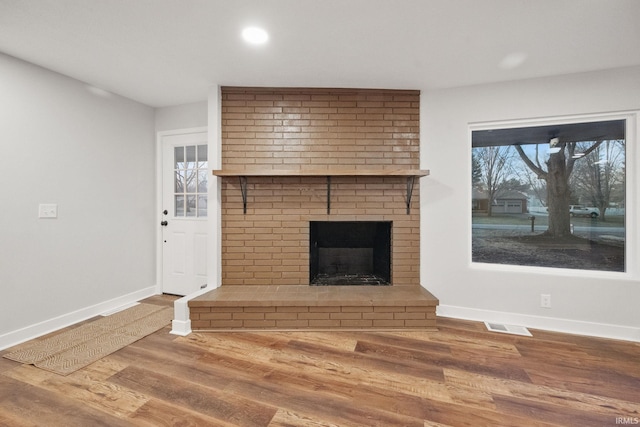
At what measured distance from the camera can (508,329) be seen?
2.56 meters

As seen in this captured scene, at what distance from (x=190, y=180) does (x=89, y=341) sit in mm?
1899

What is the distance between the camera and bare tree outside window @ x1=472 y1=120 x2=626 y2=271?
251 cm

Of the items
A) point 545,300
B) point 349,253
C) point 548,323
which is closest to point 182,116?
point 349,253

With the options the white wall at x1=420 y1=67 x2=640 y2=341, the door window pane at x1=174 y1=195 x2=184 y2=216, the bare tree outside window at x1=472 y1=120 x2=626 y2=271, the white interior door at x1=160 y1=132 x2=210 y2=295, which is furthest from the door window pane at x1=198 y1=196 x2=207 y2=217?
the bare tree outside window at x1=472 y1=120 x2=626 y2=271

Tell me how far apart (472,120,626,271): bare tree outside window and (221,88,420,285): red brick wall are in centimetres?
73

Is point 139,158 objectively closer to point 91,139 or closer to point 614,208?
point 91,139

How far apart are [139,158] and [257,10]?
2.49 m

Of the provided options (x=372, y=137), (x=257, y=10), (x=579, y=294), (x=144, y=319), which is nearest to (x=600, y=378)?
(x=579, y=294)

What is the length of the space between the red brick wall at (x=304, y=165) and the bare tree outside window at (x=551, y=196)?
0.73 metres

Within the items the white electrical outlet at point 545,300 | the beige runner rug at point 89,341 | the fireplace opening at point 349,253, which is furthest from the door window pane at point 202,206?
the white electrical outlet at point 545,300

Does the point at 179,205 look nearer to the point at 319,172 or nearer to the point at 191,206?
the point at 191,206

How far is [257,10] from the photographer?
5.73 ft

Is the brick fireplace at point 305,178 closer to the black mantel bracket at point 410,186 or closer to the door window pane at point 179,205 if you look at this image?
the black mantel bracket at point 410,186

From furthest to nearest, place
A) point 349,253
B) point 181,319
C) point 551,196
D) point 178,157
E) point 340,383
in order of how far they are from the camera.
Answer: point 178,157 < point 349,253 < point 551,196 < point 181,319 < point 340,383
